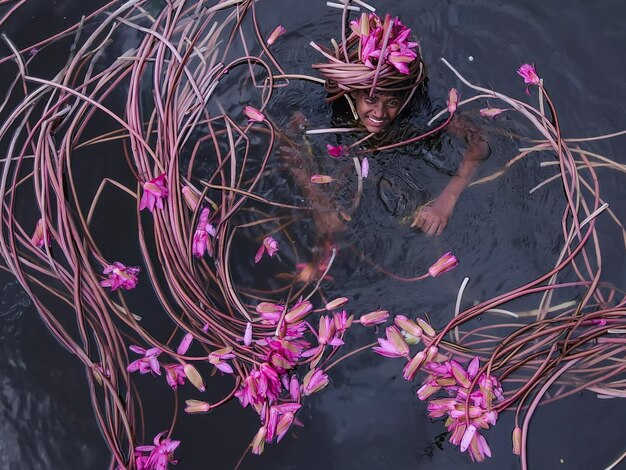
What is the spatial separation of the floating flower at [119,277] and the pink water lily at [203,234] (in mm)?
195

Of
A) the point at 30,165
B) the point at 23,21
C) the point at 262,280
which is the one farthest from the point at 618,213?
the point at 23,21

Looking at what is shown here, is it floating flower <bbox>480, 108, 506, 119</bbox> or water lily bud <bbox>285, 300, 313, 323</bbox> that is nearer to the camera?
water lily bud <bbox>285, 300, 313, 323</bbox>

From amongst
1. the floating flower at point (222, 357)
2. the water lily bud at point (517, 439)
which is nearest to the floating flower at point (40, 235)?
the floating flower at point (222, 357)

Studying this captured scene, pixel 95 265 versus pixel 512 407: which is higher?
pixel 95 265

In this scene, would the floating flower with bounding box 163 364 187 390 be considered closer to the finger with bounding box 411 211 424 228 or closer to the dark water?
the dark water

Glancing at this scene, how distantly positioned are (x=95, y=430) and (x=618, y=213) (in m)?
1.79

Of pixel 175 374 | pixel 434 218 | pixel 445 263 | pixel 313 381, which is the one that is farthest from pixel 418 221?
pixel 175 374

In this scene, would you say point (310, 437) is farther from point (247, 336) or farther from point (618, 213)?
point (618, 213)

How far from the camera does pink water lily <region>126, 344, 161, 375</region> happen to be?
190 cm

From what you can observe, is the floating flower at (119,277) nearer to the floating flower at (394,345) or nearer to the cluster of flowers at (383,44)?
the floating flower at (394,345)

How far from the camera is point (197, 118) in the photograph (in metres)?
2.18

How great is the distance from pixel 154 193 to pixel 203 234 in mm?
179

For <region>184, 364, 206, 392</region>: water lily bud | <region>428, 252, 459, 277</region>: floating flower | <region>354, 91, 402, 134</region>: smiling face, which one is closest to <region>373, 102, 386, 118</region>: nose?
<region>354, 91, 402, 134</region>: smiling face

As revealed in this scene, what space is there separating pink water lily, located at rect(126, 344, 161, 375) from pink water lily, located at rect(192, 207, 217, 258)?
0.31 m
